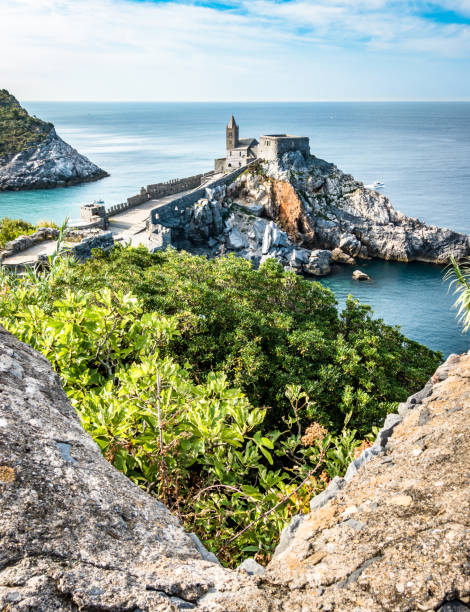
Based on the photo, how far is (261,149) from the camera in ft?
209

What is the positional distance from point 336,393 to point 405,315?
3380 centimetres

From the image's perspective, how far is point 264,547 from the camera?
459 cm

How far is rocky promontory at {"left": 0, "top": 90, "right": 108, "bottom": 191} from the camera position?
268 feet

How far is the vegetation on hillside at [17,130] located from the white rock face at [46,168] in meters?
1.94

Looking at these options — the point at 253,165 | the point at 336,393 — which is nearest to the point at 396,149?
the point at 253,165

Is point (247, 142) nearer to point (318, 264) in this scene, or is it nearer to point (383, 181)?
point (383, 181)

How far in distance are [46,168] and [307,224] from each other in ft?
182

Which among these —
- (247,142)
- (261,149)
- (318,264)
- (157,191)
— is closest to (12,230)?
(157,191)

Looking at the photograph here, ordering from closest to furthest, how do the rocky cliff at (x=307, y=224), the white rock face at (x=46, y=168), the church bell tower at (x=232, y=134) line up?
the rocky cliff at (x=307, y=224), the church bell tower at (x=232, y=134), the white rock face at (x=46, y=168)

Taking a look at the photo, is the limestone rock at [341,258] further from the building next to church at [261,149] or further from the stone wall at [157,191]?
the stone wall at [157,191]

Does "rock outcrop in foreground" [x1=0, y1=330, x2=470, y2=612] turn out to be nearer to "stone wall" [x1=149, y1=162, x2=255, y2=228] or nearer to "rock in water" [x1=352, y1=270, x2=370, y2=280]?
"stone wall" [x1=149, y1=162, x2=255, y2=228]

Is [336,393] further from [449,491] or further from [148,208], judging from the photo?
[148,208]

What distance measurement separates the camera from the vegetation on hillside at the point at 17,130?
284 ft

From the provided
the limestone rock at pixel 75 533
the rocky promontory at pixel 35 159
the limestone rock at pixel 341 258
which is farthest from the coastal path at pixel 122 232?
the rocky promontory at pixel 35 159
